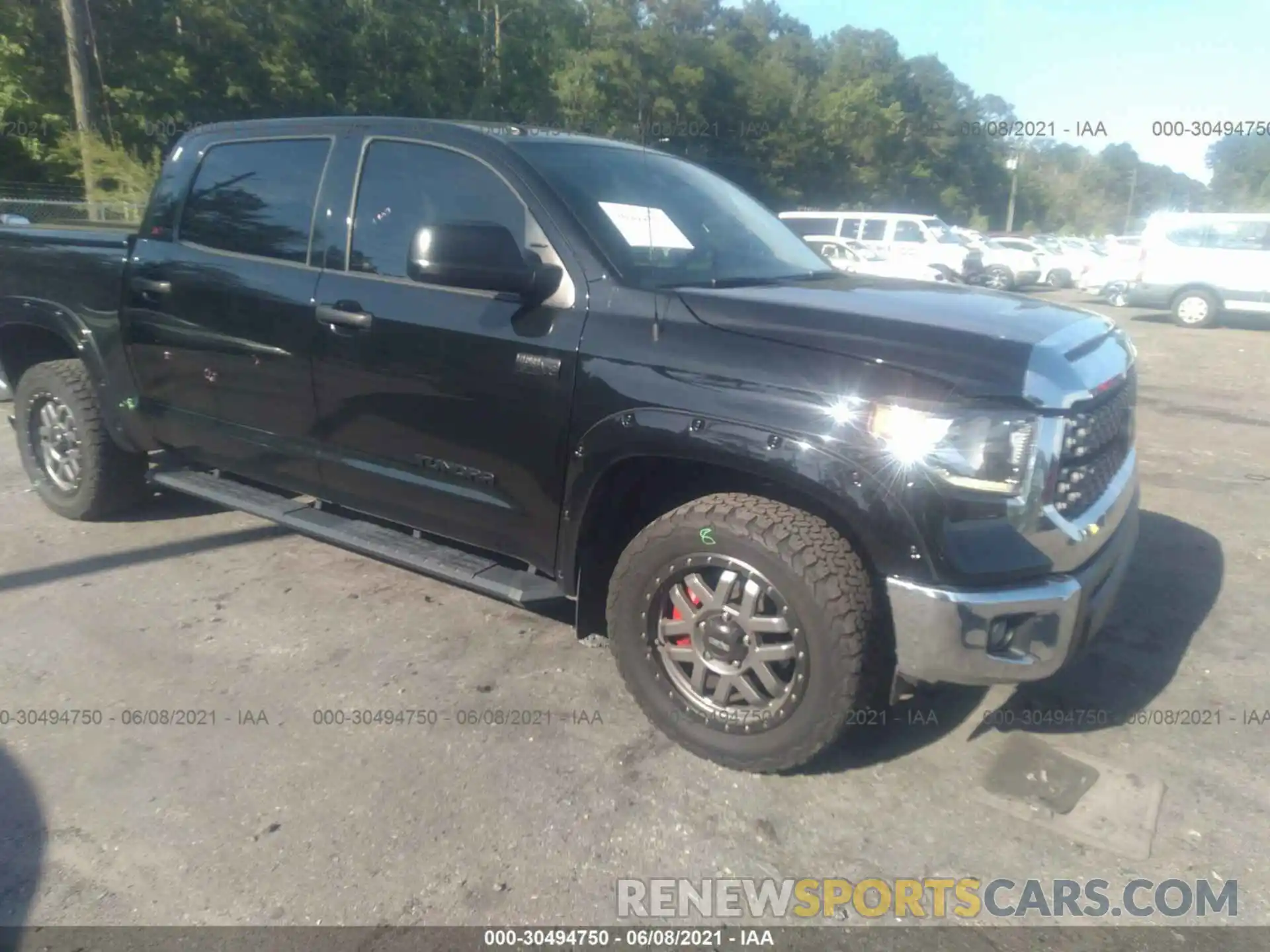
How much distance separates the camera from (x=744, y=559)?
2943mm

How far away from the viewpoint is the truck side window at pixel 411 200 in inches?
138

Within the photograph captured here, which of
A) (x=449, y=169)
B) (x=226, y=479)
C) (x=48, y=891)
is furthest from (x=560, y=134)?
(x=48, y=891)

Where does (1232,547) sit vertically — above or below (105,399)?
below

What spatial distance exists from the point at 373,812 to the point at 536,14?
36.8 metres

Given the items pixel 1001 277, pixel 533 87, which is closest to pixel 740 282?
pixel 1001 277

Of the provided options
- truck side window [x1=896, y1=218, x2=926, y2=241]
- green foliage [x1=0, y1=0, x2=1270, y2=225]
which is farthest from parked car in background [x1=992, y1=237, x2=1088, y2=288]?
green foliage [x1=0, y1=0, x2=1270, y2=225]

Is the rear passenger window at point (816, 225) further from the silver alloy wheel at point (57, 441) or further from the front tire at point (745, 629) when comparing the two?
the front tire at point (745, 629)

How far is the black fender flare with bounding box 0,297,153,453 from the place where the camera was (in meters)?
4.70

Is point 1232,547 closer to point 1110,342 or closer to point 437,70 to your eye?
point 1110,342

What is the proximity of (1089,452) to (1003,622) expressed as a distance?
636 millimetres

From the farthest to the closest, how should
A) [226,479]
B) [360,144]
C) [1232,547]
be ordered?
[1232,547] → [226,479] → [360,144]

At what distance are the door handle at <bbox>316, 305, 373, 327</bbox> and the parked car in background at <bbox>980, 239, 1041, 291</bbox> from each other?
77.3ft

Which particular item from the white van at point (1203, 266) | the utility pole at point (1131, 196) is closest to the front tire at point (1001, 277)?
the white van at point (1203, 266)

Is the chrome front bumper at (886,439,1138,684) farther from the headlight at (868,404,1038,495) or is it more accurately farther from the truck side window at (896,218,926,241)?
the truck side window at (896,218,926,241)
